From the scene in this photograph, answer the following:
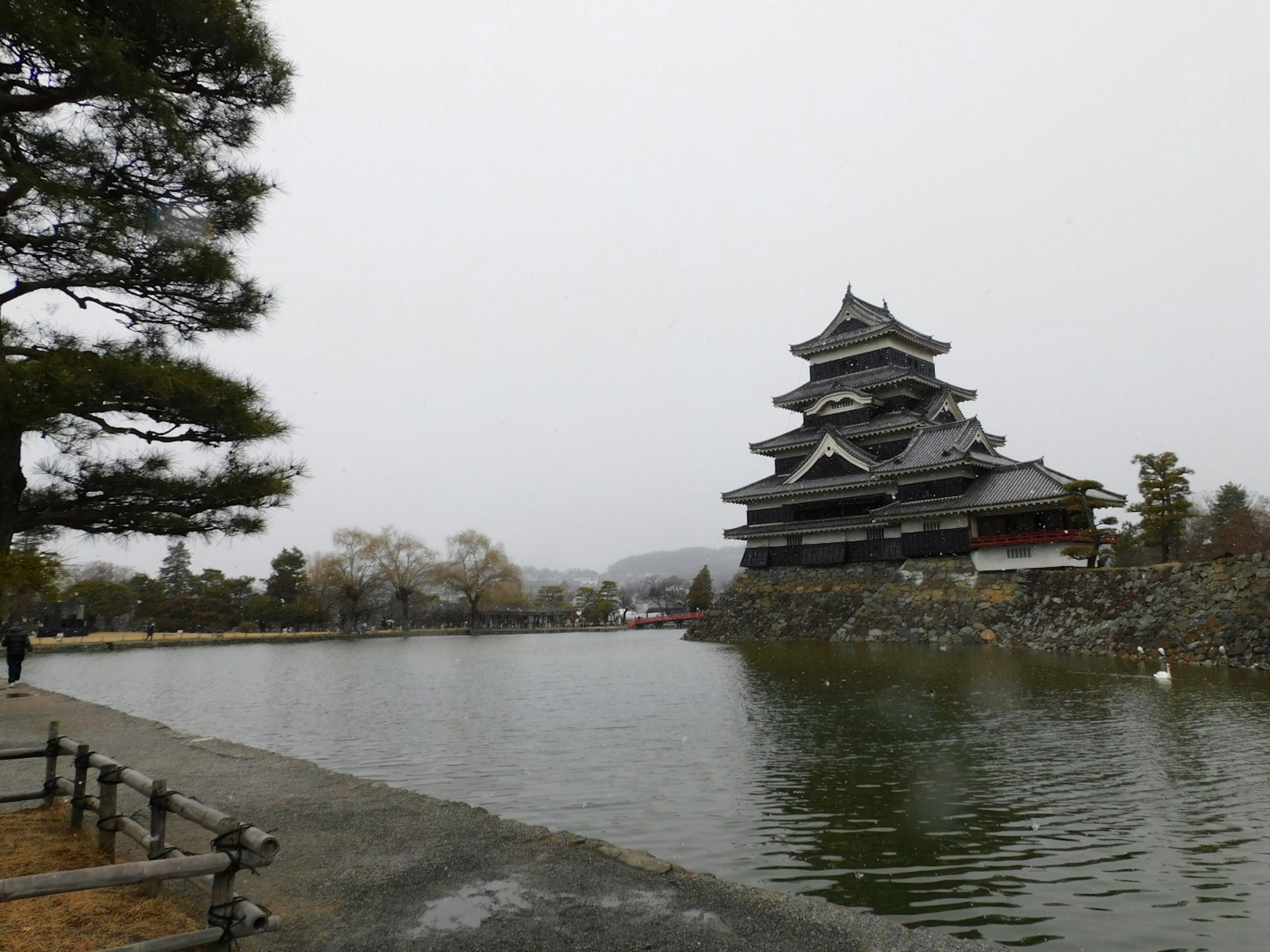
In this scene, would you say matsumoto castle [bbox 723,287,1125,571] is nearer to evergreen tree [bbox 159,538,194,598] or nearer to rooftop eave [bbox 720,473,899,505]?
rooftop eave [bbox 720,473,899,505]

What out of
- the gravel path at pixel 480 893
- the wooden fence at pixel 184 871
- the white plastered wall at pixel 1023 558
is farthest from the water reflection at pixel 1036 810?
the white plastered wall at pixel 1023 558

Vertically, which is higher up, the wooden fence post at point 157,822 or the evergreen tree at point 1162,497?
the evergreen tree at point 1162,497

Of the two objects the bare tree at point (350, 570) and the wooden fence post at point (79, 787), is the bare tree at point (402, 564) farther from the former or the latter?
the wooden fence post at point (79, 787)

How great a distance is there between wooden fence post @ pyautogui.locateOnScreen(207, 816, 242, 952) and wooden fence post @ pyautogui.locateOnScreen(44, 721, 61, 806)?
3.17 meters

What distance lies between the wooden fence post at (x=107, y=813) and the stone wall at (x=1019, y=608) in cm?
2545

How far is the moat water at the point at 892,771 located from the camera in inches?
230

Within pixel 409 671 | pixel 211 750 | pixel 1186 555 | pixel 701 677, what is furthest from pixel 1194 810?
pixel 1186 555

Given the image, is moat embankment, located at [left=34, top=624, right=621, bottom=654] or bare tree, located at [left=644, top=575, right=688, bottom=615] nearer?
moat embankment, located at [left=34, top=624, right=621, bottom=654]

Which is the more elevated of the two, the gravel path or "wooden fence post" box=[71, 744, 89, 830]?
"wooden fence post" box=[71, 744, 89, 830]

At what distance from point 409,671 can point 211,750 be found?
59.4ft

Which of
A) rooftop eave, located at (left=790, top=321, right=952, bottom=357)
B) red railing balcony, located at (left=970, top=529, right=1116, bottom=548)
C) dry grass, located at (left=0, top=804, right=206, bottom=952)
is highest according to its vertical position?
rooftop eave, located at (left=790, top=321, right=952, bottom=357)

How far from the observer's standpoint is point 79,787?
6.02 m

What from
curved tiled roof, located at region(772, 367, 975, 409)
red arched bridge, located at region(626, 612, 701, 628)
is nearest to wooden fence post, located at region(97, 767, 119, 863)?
curved tiled roof, located at region(772, 367, 975, 409)

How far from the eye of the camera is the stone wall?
21984 millimetres
